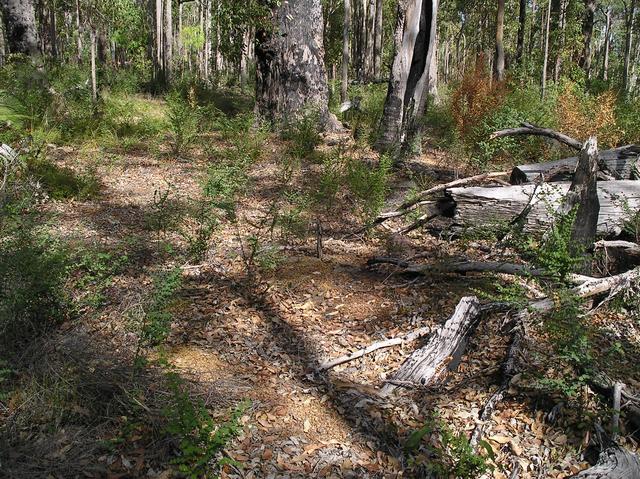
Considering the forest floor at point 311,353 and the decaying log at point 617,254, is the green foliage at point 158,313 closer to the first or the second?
the forest floor at point 311,353

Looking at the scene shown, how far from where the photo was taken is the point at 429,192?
19.3 ft

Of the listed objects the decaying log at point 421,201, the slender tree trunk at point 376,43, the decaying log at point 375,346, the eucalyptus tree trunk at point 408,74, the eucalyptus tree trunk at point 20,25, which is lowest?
the decaying log at point 375,346

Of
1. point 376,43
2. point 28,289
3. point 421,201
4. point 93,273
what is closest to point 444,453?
point 28,289

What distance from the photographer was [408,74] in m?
8.44

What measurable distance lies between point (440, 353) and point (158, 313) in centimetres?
193

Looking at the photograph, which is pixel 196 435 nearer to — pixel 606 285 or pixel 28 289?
pixel 28 289

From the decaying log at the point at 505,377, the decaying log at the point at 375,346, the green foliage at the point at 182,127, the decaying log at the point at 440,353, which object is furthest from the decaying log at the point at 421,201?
the green foliage at the point at 182,127

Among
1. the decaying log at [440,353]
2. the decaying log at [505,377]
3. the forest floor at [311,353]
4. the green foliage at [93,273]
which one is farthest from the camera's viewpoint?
the green foliage at [93,273]

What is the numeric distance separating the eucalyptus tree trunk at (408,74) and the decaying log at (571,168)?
2.51 meters

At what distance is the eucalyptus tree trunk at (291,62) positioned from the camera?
9883 mm

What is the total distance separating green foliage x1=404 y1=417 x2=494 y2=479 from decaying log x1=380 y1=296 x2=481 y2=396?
40 centimetres

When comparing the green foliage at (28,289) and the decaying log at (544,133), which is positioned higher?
the decaying log at (544,133)

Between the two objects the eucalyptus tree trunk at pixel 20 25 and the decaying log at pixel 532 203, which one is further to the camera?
the eucalyptus tree trunk at pixel 20 25

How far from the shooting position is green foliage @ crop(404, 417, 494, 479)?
8.68 feet
